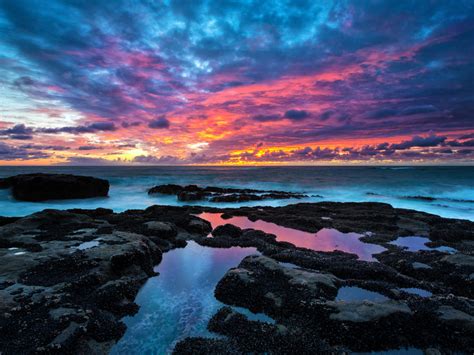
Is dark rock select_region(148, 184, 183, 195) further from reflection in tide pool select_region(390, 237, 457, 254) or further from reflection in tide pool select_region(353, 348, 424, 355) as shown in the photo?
reflection in tide pool select_region(353, 348, 424, 355)

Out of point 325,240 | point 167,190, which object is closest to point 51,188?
point 167,190

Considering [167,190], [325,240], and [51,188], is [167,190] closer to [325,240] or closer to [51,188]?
[51,188]

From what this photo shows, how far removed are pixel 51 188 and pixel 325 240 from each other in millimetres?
34496

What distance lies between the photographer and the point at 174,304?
8.23 m

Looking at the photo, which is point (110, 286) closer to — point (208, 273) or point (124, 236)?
point (208, 273)

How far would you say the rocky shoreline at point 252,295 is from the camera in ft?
20.9

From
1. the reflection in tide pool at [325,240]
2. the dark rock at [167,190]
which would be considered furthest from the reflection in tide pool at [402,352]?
the dark rock at [167,190]

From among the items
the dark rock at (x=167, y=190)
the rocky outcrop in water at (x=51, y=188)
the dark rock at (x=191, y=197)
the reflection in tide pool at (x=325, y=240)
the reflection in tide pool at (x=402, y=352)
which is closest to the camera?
the reflection in tide pool at (x=402, y=352)

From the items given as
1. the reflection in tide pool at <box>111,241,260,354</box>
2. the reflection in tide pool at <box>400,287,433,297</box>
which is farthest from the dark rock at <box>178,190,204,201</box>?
the reflection in tide pool at <box>400,287,433,297</box>

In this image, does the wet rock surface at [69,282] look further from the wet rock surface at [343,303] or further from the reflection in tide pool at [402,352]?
the reflection in tide pool at [402,352]

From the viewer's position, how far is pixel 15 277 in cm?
863

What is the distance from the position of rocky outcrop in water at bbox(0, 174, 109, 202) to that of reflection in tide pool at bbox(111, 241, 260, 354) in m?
29.8

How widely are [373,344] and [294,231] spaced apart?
12373 mm

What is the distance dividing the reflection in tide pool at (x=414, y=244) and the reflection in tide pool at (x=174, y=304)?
9718 mm
